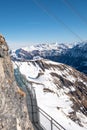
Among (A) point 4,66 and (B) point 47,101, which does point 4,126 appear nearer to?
(A) point 4,66

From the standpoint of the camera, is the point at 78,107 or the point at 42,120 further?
the point at 78,107

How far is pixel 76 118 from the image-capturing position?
16450 centimetres

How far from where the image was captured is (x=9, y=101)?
515 inches

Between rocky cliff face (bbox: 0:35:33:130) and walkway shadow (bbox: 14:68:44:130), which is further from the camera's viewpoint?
walkway shadow (bbox: 14:68:44:130)

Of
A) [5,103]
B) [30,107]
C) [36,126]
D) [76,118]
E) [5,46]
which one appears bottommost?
[76,118]

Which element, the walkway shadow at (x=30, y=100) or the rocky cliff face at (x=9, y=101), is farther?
the walkway shadow at (x=30, y=100)

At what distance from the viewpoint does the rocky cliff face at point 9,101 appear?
1242 centimetres

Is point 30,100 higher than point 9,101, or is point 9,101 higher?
point 9,101

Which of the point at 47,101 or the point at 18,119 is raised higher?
the point at 18,119

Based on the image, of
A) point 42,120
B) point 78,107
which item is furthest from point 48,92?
point 42,120

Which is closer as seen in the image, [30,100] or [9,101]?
[9,101]

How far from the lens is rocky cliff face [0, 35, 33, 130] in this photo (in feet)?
40.8

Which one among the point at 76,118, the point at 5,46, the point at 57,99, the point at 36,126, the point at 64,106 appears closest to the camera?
the point at 5,46

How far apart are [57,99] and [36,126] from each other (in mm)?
168841
